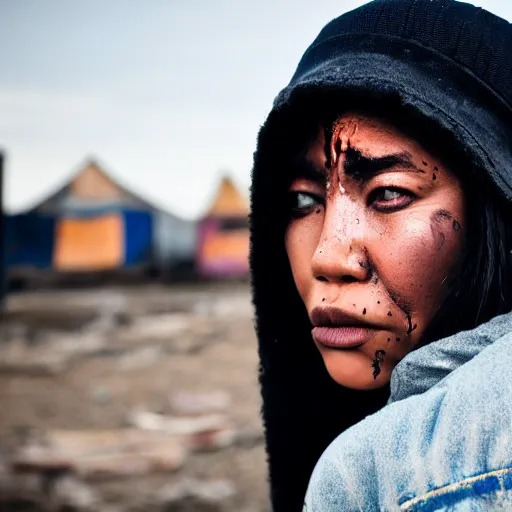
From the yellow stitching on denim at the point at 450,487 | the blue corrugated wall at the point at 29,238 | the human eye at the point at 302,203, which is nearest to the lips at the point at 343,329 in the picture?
the human eye at the point at 302,203

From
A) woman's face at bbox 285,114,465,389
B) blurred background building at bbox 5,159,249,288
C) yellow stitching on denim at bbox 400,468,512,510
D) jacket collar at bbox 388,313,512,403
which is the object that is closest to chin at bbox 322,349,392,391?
woman's face at bbox 285,114,465,389

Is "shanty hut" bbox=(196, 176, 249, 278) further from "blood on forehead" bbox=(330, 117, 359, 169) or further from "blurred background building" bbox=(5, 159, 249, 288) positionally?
"blood on forehead" bbox=(330, 117, 359, 169)

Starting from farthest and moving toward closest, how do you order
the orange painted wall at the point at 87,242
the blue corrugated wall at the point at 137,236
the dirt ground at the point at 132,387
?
1. the blue corrugated wall at the point at 137,236
2. the orange painted wall at the point at 87,242
3. the dirt ground at the point at 132,387

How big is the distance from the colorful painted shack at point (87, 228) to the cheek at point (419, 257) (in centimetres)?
1891

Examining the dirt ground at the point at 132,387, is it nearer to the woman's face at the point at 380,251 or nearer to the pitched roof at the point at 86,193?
the woman's face at the point at 380,251

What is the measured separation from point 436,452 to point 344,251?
560 millimetres

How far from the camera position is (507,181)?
1292 mm

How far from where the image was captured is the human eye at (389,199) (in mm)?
1380

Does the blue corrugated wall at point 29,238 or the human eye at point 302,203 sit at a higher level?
the blue corrugated wall at point 29,238

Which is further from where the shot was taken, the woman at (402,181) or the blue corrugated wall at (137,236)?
the blue corrugated wall at (137,236)

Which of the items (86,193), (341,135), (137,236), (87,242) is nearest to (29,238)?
(87,242)

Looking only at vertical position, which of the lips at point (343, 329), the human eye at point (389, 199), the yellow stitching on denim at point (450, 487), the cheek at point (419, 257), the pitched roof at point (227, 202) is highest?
the pitched roof at point (227, 202)

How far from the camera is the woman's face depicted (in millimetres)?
1364

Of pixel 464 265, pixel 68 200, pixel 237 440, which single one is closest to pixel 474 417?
pixel 464 265
